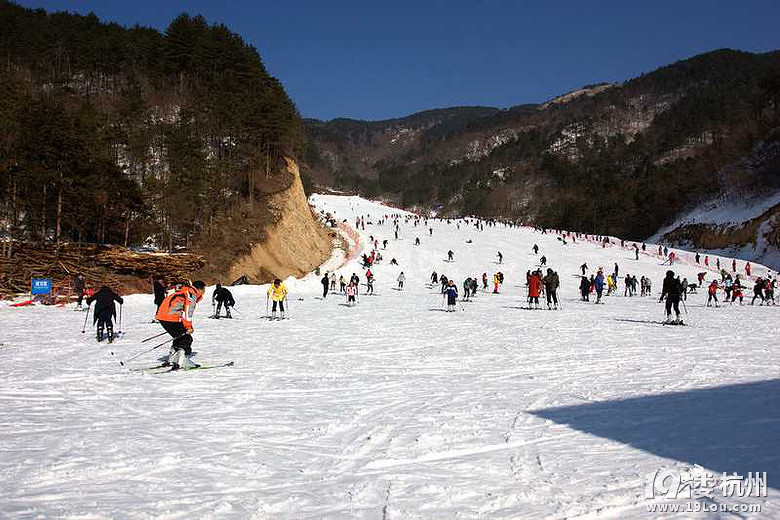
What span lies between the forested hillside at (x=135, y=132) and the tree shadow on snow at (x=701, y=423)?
27617 mm

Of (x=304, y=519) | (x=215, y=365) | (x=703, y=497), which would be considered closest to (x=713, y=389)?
(x=703, y=497)

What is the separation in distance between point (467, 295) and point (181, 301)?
56.1 ft

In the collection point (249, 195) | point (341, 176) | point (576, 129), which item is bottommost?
point (249, 195)

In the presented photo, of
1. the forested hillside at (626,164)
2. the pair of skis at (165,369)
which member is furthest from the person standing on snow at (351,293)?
the forested hillside at (626,164)

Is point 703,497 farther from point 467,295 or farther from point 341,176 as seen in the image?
point 341,176

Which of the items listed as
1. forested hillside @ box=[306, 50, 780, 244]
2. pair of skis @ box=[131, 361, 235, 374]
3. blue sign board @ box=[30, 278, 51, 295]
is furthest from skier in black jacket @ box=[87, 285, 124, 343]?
forested hillside @ box=[306, 50, 780, 244]

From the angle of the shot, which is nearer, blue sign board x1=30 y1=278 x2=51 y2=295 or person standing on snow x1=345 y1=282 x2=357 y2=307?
blue sign board x1=30 y1=278 x2=51 y2=295

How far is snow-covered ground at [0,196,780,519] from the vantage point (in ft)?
12.6

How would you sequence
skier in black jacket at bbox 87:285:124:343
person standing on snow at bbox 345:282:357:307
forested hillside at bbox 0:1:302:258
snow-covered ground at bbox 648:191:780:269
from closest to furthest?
1. skier in black jacket at bbox 87:285:124:343
2. person standing on snow at bbox 345:282:357:307
3. forested hillside at bbox 0:1:302:258
4. snow-covered ground at bbox 648:191:780:269

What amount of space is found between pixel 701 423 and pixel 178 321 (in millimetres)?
7585

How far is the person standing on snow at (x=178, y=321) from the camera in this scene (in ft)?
28.5

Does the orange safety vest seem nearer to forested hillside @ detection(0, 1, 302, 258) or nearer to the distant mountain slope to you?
forested hillside @ detection(0, 1, 302, 258)

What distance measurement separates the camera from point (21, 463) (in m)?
4.52

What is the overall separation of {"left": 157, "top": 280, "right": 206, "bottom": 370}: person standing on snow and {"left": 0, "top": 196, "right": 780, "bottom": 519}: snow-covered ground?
418 mm
